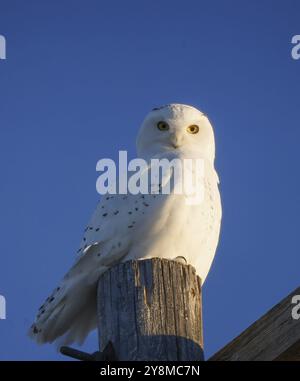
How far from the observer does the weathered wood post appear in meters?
2.61

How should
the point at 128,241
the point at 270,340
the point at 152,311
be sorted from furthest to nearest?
the point at 128,241 → the point at 152,311 → the point at 270,340

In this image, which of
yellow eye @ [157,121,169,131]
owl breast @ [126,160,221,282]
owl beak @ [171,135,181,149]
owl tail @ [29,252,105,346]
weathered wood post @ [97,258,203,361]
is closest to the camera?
weathered wood post @ [97,258,203,361]

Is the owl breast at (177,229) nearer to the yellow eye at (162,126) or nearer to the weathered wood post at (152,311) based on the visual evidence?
the yellow eye at (162,126)

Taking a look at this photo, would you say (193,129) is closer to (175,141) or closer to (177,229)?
(175,141)

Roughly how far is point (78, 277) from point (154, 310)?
110 centimetres

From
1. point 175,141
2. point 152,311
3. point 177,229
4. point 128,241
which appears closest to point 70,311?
point 128,241

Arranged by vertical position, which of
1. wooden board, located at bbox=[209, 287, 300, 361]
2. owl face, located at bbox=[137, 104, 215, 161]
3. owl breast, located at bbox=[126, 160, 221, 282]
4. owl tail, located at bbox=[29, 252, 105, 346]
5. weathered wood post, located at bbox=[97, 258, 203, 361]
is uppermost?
owl face, located at bbox=[137, 104, 215, 161]

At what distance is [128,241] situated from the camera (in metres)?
4.11
